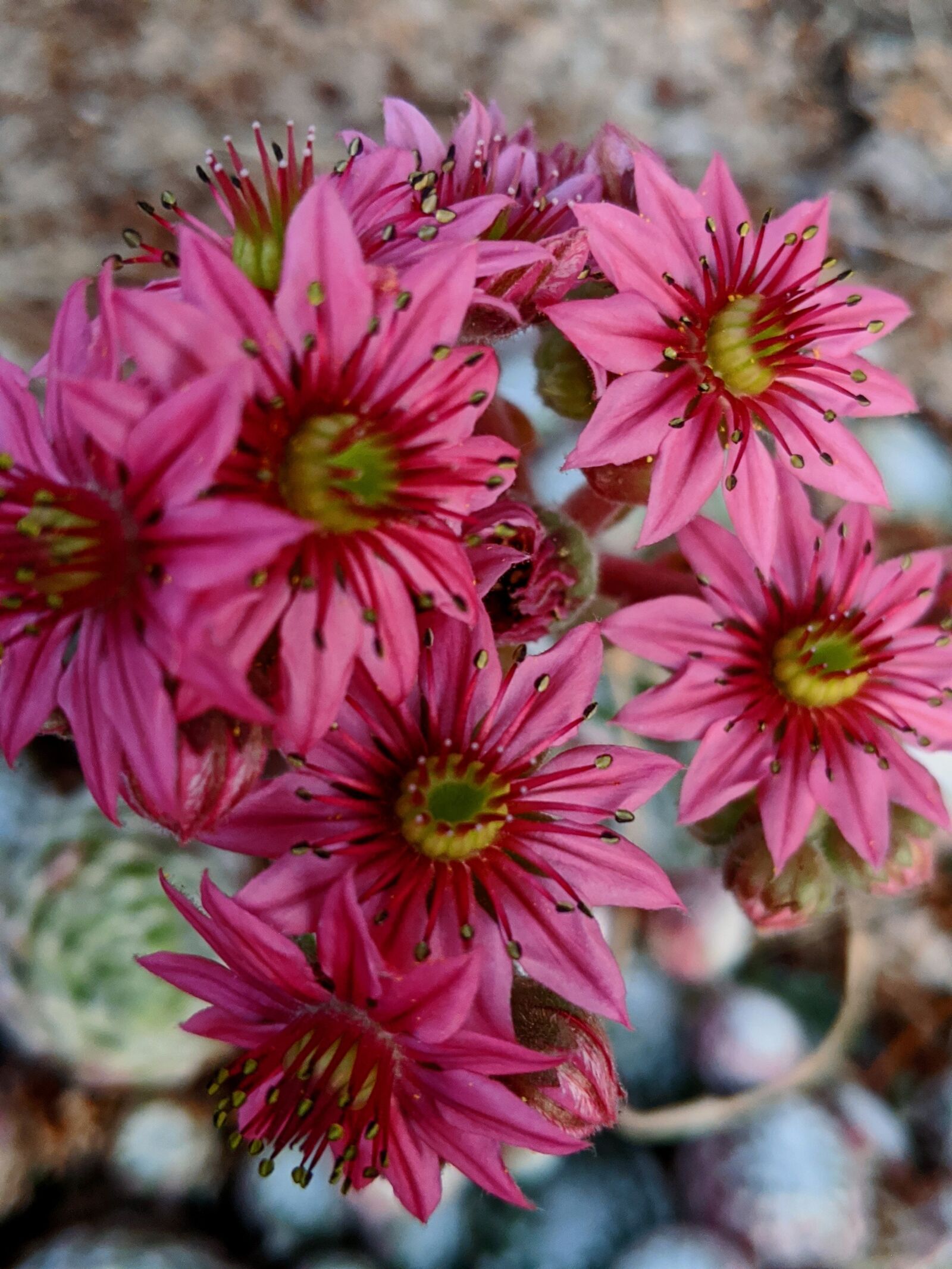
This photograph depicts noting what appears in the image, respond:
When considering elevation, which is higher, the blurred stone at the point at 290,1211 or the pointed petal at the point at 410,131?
the pointed petal at the point at 410,131

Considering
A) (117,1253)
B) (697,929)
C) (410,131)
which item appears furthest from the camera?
(697,929)

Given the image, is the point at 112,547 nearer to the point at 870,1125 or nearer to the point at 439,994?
the point at 439,994

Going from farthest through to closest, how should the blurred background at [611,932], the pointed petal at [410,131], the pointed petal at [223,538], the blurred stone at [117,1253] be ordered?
the blurred background at [611,932], the blurred stone at [117,1253], the pointed petal at [410,131], the pointed petal at [223,538]

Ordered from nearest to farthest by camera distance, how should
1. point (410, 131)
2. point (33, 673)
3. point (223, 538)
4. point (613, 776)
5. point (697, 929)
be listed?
point (223, 538) < point (33, 673) < point (613, 776) < point (410, 131) < point (697, 929)

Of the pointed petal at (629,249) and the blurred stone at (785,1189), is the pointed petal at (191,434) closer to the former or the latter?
the pointed petal at (629,249)

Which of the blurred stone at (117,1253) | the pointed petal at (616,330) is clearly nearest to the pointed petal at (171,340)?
the pointed petal at (616,330)

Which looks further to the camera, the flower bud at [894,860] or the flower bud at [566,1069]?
the flower bud at [894,860]

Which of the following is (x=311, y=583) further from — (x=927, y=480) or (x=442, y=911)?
(x=927, y=480)

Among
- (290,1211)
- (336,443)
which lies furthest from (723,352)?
(290,1211)
